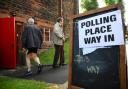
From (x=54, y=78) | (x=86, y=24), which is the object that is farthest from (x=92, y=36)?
(x=54, y=78)

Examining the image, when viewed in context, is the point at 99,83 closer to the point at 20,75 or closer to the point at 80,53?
the point at 80,53

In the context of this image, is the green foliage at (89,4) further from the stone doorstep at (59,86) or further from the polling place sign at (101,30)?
the polling place sign at (101,30)

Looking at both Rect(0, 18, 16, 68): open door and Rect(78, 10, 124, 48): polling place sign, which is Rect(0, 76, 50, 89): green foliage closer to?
Rect(78, 10, 124, 48): polling place sign

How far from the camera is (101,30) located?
5.09 m

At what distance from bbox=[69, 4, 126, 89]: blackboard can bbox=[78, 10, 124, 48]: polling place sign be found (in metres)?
0.08

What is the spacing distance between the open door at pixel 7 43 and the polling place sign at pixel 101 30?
20.5ft

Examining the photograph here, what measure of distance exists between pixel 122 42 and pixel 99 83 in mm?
837

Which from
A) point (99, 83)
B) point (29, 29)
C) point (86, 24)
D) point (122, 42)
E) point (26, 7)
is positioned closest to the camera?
point (122, 42)

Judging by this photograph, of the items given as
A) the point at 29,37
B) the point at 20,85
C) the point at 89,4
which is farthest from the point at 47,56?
the point at 89,4

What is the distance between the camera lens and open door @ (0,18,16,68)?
446 inches

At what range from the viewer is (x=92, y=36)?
5219 mm

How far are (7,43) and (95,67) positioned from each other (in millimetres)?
6985

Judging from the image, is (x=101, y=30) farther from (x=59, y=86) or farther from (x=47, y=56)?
(x=47, y=56)

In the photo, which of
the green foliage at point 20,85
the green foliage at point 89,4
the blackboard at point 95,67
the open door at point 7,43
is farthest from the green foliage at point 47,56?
the green foliage at point 89,4
